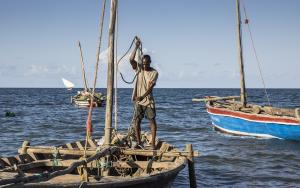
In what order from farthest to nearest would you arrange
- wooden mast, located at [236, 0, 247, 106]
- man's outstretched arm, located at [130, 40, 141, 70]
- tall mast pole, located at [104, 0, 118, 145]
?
1. wooden mast, located at [236, 0, 247, 106]
2. man's outstretched arm, located at [130, 40, 141, 70]
3. tall mast pole, located at [104, 0, 118, 145]

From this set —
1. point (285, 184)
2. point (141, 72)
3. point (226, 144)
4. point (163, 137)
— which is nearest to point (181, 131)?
point (163, 137)

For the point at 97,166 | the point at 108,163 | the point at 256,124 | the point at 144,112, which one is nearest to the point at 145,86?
the point at 144,112

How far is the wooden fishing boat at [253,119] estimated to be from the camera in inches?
799

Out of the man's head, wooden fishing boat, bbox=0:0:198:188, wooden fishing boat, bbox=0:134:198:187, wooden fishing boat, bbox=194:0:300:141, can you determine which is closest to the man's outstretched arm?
the man's head

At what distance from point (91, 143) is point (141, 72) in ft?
9.91

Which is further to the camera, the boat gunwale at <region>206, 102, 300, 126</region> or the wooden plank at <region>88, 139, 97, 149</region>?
the boat gunwale at <region>206, 102, 300, 126</region>

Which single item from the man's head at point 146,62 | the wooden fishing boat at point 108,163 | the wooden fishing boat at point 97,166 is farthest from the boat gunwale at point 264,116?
the man's head at point 146,62

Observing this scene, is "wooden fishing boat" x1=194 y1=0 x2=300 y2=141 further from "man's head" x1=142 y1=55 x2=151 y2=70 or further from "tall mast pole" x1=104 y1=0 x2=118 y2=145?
"tall mast pole" x1=104 y1=0 x2=118 y2=145

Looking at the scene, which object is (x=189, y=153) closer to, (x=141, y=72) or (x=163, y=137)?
(x=141, y=72)

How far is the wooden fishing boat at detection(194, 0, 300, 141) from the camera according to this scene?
20.3 meters

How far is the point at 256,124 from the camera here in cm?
2183

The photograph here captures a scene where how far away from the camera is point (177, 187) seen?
1280 cm

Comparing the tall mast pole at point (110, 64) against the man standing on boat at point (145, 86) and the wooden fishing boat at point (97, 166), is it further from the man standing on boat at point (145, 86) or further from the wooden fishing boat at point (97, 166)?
the man standing on boat at point (145, 86)

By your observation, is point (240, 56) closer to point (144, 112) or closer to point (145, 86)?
point (144, 112)
